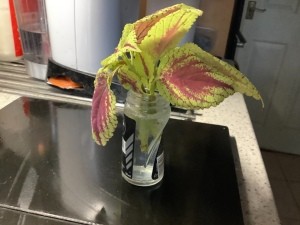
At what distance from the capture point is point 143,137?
1.23 feet

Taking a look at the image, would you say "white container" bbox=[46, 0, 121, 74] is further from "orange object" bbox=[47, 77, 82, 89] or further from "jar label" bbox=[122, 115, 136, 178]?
"jar label" bbox=[122, 115, 136, 178]

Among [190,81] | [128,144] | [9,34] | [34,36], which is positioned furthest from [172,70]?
[9,34]

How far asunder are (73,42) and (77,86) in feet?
0.35

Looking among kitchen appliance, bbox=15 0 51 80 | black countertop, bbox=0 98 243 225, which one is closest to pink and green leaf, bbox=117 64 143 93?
black countertop, bbox=0 98 243 225

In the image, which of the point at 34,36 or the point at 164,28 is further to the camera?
the point at 34,36

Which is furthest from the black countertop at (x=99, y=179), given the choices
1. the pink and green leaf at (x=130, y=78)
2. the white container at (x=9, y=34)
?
the white container at (x=9, y=34)

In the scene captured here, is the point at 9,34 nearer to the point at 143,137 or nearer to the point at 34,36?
the point at 34,36

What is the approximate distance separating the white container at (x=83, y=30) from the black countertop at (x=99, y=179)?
0.60ft

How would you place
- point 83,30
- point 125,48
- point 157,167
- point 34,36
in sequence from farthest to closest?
point 34,36
point 83,30
point 157,167
point 125,48

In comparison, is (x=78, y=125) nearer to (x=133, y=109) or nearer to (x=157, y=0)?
(x=133, y=109)

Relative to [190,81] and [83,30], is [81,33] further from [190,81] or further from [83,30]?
[190,81]

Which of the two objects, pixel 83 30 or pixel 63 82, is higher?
pixel 83 30

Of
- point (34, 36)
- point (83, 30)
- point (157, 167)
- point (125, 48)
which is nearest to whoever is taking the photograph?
point (125, 48)

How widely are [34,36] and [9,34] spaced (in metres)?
0.13
